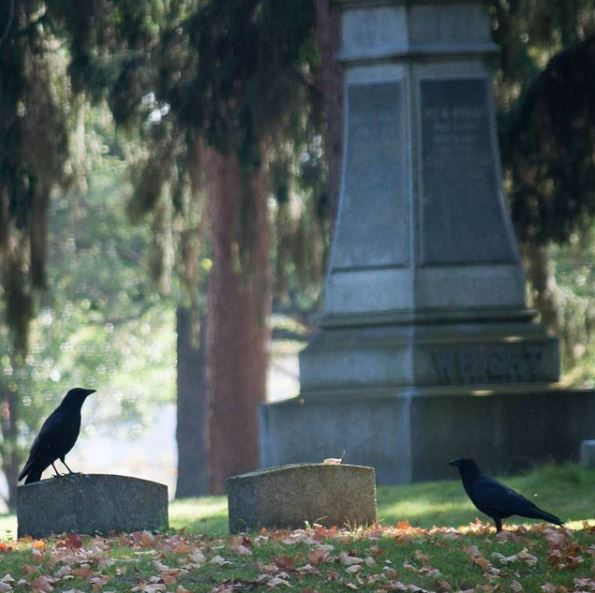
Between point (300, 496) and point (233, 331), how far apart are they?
1159cm

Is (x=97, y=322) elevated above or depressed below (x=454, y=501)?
above

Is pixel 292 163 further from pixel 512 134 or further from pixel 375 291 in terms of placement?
pixel 375 291

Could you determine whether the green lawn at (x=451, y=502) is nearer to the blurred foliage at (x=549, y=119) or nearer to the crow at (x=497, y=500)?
the crow at (x=497, y=500)

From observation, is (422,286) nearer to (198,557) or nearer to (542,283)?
(542,283)

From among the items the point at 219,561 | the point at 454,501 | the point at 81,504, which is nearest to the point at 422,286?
the point at 454,501

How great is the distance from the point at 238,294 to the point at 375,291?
712cm

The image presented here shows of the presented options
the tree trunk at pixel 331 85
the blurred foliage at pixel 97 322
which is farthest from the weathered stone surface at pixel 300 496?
the blurred foliage at pixel 97 322

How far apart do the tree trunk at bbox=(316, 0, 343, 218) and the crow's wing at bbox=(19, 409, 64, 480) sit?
22.0 ft

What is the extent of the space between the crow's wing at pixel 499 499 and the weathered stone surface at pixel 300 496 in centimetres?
82

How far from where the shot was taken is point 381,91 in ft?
53.4

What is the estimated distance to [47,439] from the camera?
39.6 feet

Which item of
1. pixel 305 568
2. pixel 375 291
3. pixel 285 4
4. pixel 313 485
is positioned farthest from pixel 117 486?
pixel 285 4

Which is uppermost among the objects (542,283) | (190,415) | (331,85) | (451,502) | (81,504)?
(331,85)

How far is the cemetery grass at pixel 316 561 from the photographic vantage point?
31.3 ft
